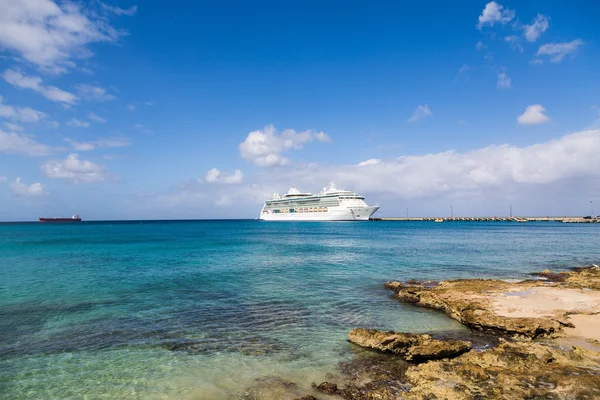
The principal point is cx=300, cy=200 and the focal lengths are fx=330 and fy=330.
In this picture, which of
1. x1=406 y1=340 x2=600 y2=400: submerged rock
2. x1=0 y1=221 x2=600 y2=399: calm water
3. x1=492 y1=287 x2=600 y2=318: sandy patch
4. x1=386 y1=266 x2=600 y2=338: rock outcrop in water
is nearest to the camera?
x1=406 y1=340 x2=600 y2=400: submerged rock

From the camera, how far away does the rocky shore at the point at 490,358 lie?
7.15 meters

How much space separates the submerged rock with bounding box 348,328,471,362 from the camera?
355 inches

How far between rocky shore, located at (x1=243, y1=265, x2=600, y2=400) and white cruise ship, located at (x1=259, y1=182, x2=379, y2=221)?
103 m

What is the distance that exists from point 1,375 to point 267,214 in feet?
459

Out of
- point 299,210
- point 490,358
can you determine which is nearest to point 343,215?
point 299,210

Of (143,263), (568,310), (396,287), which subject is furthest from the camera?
(143,263)

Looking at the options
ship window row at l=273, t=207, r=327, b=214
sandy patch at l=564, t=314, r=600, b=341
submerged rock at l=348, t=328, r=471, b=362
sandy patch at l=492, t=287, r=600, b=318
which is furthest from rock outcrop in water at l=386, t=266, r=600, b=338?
ship window row at l=273, t=207, r=327, b=214

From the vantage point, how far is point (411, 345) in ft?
31.3

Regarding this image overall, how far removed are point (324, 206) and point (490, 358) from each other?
113533mm

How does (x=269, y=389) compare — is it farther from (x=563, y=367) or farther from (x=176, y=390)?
(x=563, y=367)

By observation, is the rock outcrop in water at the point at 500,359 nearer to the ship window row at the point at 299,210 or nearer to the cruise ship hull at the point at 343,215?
the cruise ship hull at the point at 343,215

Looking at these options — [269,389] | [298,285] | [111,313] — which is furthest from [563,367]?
[111,313]

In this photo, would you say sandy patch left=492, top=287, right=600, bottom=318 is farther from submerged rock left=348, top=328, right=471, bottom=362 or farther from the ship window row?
the ship window row

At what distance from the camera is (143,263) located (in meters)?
28.9
